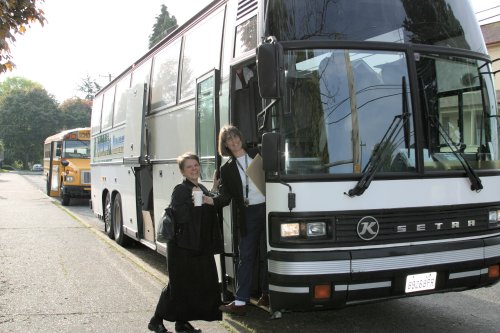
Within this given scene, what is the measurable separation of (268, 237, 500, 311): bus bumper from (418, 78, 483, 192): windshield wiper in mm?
590

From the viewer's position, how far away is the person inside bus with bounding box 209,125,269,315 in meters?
4.87

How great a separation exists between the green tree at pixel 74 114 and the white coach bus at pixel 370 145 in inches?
3013

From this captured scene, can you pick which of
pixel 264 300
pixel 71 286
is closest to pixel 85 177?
A: pixel 71 286

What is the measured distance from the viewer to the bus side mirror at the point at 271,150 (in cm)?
421

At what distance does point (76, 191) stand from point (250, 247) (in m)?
17.3

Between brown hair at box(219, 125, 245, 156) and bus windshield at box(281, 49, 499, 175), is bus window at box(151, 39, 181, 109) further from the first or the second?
bus windshield at box(281, 49, 499, 175)

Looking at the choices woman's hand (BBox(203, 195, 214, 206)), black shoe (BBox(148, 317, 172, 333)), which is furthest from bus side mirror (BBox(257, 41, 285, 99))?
black shoe (BBox(148, 317, 172, 333))

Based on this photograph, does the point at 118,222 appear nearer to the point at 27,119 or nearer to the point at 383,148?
the point at 383,148

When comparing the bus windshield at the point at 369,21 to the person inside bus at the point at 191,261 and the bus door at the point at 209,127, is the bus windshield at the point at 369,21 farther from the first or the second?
the person inside bus at the point at 191,261

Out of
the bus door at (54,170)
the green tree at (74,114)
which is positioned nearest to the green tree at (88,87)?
the green tree at (74,114)

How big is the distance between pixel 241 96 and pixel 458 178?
2271 millimetres

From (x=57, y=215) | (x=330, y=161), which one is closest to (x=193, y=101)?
(x=330, y=161)

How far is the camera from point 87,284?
288 inches

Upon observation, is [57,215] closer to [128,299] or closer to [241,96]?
[128,299]
